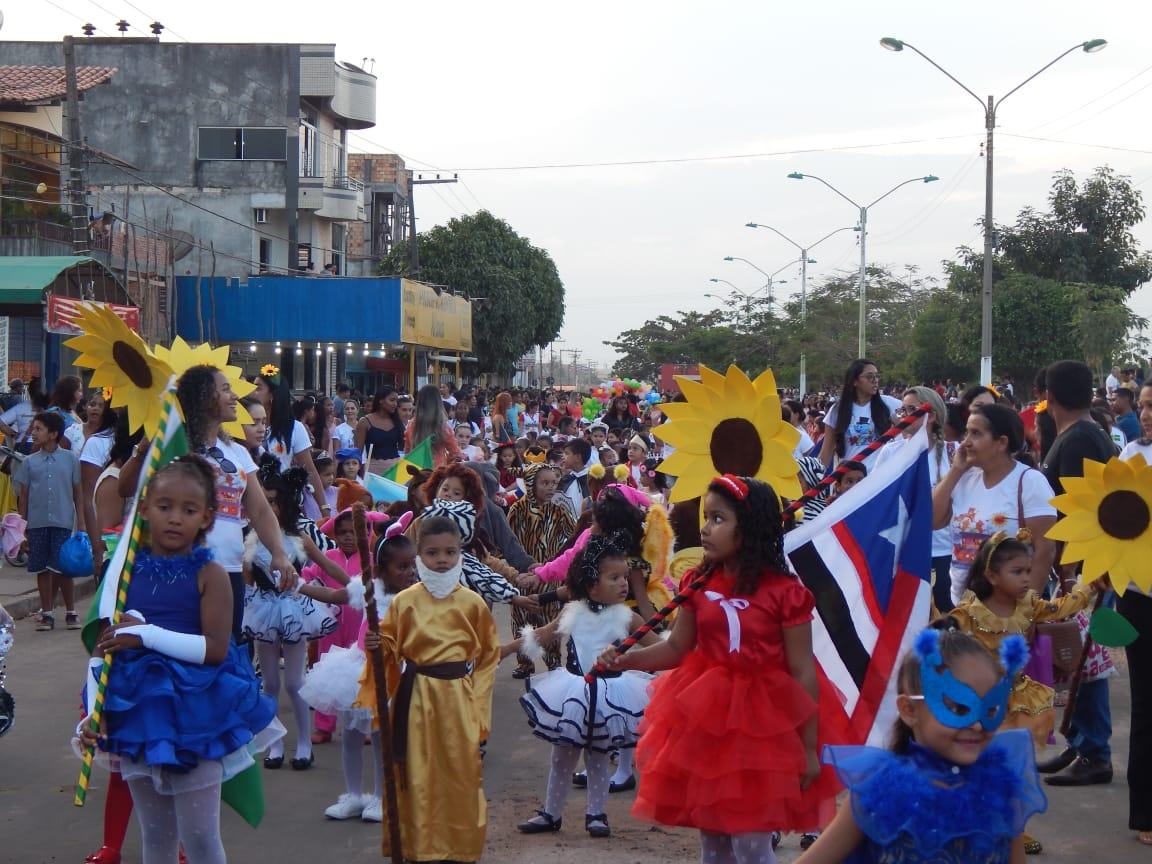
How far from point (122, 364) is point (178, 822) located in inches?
86.5

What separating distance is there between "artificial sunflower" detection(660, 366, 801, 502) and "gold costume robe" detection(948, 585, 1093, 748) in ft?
3.76

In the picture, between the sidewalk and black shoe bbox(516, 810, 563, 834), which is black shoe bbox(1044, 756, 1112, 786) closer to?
black shoe bbox(516, 810, 563, 834)

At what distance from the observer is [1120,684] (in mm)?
9969

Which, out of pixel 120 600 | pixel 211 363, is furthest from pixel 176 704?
pixel 211 363

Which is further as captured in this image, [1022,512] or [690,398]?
[1022,512]

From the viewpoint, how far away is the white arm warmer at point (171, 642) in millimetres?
4289

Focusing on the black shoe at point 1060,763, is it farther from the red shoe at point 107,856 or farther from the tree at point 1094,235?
the tree at point 1094,235

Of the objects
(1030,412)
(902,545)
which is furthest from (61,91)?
(902,545)

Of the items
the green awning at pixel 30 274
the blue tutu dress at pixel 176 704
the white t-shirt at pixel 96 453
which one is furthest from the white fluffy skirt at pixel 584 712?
the green awning at pixel 30 274

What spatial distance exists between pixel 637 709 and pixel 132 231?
3192 cm

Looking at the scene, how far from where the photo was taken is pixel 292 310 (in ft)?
121

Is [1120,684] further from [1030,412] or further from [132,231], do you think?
[132,231]

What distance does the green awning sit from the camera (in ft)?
65.4

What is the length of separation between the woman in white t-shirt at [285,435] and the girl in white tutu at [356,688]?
368 cm
